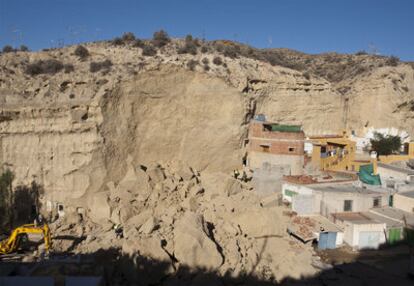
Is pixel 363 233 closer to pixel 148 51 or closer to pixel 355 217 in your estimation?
pixel 355 217

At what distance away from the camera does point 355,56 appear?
148 ft

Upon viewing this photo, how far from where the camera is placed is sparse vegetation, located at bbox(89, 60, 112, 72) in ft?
59.8

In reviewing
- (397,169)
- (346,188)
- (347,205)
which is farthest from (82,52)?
(397,169)

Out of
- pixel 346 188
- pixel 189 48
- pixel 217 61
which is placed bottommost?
pixel 346 188

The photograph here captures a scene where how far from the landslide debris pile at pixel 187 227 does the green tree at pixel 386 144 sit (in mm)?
12375

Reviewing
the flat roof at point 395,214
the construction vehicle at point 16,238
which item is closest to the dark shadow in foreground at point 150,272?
the construction vehicle at point 16,238

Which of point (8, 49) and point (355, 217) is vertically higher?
point (8, 49)

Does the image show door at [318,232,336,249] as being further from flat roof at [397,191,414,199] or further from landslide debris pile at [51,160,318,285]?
flat roof at [397,191,414,199]

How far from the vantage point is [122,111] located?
17094 millimetres

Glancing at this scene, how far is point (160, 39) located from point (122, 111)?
26.9 ft

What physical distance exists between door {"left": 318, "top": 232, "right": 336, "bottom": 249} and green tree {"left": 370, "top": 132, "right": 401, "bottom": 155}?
12798 mm

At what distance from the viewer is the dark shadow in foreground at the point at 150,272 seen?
10389 millimetres

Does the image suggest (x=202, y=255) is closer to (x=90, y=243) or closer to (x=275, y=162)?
(x=90, y=243)

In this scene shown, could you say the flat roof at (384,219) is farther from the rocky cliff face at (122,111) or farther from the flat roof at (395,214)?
the rocky cliff face at (122,111)
